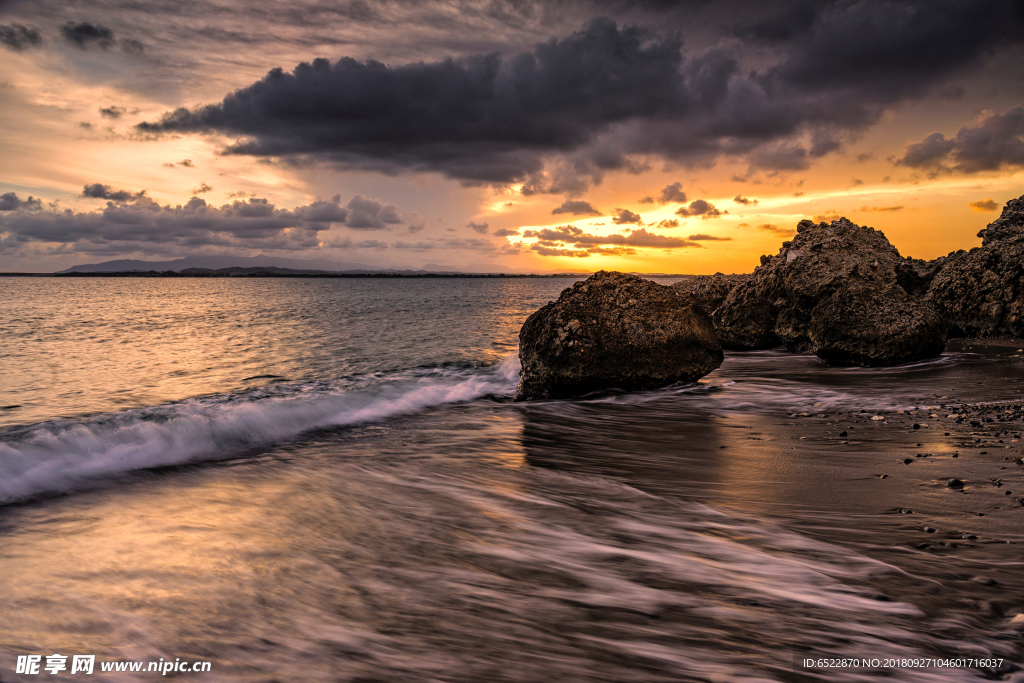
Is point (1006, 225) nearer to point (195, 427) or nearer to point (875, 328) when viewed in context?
point (875, 328)

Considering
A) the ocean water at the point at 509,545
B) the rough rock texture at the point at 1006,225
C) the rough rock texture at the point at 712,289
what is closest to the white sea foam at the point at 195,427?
the ocean water at the point at 509,545

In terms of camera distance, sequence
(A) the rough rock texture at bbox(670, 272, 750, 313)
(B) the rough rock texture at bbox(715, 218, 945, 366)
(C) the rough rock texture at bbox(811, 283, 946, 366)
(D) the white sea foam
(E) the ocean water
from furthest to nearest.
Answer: (A) the rough rock texture at bbox(670, 272, 750, 313) → (B) the rough rock texture at bbox(715, 218, 945, 366) → (C) the rough rock texture at bbox(811, 283, 946, 366) → (D) the white sea foam → (E) the ocean water

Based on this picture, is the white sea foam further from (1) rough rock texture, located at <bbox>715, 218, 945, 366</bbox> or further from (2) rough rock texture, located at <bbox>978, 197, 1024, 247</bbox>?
(2) rough rock texture, located at <bbox>978, 197, 1024, 247</bbox>

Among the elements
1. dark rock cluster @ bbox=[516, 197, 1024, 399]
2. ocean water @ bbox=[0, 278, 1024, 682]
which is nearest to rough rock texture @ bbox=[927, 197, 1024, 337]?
dark rock cluster @ bbox=[516, 197, 1024, 399]

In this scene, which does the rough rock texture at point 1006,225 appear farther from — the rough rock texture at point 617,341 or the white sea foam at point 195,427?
the white sea foam at point 195,427

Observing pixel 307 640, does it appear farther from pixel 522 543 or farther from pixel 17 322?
pixel 17 322

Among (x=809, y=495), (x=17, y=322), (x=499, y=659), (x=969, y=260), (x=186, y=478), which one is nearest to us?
(x=499, y=659)

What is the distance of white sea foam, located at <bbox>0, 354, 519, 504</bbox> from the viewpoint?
6098mm

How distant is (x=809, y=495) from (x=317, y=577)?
3.82m

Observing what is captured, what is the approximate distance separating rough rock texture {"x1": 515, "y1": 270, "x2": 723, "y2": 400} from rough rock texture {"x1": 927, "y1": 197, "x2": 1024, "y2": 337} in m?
7.24

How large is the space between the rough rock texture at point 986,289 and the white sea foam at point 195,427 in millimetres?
10734

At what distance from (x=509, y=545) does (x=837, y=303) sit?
1016 cm

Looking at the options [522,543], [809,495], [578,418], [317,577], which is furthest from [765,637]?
[578,418]

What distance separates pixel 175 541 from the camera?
13.4 ft
